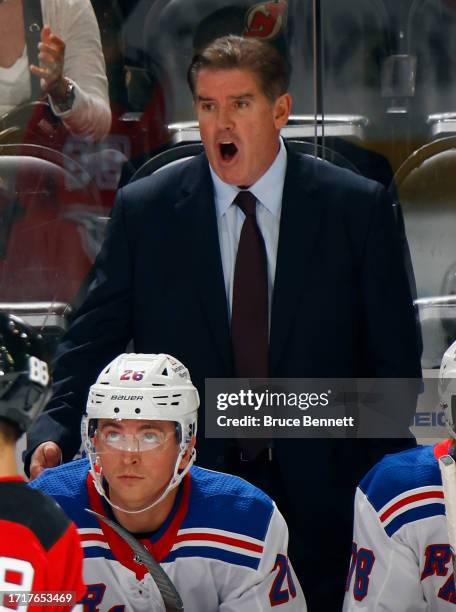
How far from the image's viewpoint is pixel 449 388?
3248 millimetres

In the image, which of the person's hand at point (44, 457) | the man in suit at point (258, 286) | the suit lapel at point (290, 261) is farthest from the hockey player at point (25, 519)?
the suit lapel at point (290, 261)

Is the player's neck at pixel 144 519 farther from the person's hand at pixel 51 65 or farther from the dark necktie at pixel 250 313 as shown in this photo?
the person's hand at pixel 51 65

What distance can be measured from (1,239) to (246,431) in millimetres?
776

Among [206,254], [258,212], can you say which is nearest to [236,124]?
[258,212]

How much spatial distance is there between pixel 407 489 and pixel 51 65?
1.37 metres

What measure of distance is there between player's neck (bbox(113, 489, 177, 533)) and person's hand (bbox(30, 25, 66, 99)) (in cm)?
112

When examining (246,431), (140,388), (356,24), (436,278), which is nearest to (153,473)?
(140,388)

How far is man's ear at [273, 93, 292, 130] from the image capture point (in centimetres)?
361

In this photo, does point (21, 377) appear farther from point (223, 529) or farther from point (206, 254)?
point (206, 254)

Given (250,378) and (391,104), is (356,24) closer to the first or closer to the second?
(391,104)

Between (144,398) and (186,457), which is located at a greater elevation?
(144,398)

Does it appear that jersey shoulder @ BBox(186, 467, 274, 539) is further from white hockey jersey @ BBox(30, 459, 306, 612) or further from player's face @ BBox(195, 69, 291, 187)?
player's face @ BBox(195, 69, 291, 187)

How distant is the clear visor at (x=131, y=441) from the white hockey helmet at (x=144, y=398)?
0.09 ft

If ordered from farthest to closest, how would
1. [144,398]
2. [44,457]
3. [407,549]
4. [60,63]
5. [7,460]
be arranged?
[60,63] < [44,457] < [407,549] < [144,398] < [7,460]
